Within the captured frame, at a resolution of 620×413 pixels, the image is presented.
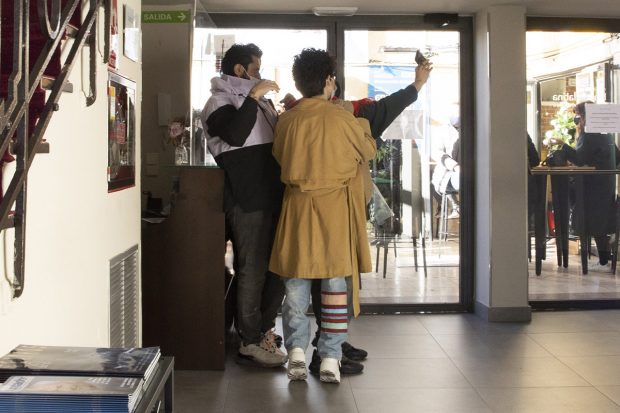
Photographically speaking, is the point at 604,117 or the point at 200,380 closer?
the point at 200,380

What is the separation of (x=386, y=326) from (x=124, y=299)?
2.45 m

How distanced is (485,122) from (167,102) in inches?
84.2

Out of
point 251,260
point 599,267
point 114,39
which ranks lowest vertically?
point 599,267

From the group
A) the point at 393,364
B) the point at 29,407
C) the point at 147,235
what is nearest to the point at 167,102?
the point at 147,235

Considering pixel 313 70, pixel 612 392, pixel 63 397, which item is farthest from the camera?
pixel 313 70

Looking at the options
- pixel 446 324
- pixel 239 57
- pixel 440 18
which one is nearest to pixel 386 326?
pixel 446 324

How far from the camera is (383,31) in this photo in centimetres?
568

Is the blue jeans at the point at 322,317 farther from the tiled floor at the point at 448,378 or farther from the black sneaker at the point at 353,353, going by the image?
the black sneaker at the point at 353,353

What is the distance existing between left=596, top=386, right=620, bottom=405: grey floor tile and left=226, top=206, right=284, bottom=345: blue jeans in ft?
5.40

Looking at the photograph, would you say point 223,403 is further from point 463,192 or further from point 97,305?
point 463,192

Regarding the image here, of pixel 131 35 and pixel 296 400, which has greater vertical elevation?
pixel 131 35

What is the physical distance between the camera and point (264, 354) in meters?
4.12

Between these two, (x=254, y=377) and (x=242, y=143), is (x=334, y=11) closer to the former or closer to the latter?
(x=242, y=143)

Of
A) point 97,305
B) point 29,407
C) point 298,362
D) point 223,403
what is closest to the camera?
point 29,407
